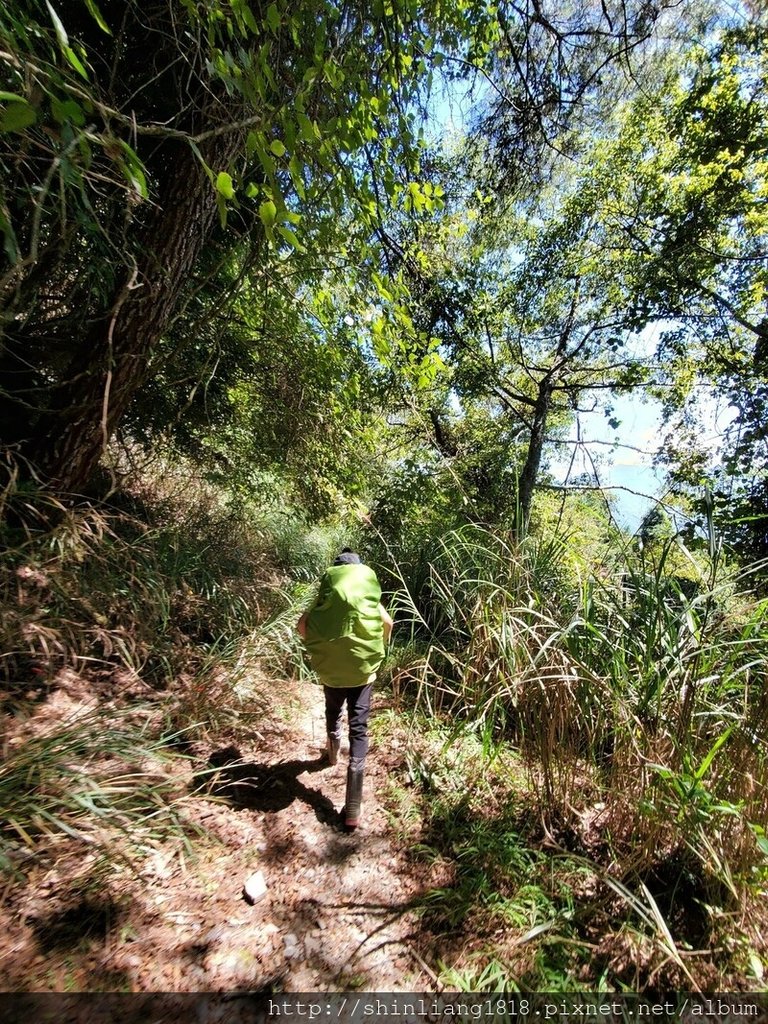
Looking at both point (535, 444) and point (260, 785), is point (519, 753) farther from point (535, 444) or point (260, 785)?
point (535, 444)

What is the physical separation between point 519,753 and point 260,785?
146 centimetres

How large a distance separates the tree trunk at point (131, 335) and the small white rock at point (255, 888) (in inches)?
93.2

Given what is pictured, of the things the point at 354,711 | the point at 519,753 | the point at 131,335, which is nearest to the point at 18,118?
the point at 131,335

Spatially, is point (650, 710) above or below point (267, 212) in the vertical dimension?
below

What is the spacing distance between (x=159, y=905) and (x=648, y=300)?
8.47m

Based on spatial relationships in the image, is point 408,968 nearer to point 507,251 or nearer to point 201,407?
point 201,407

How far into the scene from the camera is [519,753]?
8.04 ft

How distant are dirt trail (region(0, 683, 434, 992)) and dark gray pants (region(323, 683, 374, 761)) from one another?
1.21ft

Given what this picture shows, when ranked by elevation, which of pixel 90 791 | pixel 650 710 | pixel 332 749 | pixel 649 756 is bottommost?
pixel 332 749

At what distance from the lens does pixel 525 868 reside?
1884 millimetres

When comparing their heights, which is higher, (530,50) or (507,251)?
(507,251)

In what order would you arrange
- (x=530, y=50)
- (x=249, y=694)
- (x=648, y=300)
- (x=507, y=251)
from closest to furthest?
(x=249, y=694), (x=530, y=50), (x=648, y=300), (x=507, y=251)

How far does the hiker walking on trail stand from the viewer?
2285mm

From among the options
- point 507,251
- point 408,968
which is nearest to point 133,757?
point 408,968
